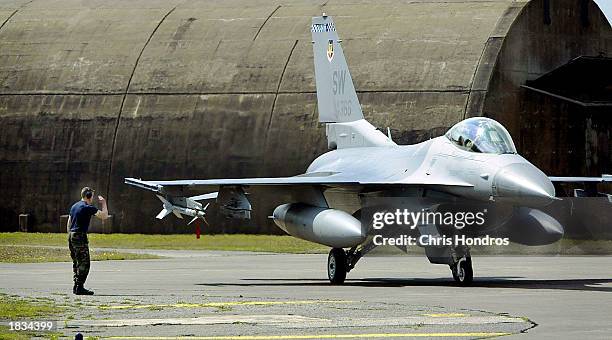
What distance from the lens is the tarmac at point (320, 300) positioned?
16.9m

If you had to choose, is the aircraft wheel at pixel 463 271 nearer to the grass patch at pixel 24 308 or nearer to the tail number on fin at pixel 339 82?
the grass patch at pixel 24 308

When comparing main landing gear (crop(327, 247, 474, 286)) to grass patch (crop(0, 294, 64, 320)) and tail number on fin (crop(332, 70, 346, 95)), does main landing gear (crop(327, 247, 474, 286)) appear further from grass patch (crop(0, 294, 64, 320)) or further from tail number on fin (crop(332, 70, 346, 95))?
grass patch (crop(0, 294, 64, 320))

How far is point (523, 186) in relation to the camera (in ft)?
81.7

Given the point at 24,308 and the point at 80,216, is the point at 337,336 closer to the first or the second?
the point at 24,308

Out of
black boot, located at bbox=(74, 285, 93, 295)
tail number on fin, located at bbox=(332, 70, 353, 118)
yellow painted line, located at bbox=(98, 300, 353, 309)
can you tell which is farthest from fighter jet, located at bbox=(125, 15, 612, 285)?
yellow painted line, located at bbox=(98, 300, 353, 309)

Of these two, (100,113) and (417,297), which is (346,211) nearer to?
(417,297)

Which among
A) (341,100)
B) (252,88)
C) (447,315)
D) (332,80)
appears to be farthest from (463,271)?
(252,88)

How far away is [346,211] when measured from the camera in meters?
A: 30.3

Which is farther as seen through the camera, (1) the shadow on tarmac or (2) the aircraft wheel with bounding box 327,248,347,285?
(2) the aircraft wheel with bounding box 327,248,347,285

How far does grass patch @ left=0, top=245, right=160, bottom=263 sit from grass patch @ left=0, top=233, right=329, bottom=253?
407 cm

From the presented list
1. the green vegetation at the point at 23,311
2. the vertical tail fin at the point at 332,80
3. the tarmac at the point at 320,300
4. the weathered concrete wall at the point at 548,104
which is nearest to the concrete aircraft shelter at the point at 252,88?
the weathered concrete wall at the point at 548,104

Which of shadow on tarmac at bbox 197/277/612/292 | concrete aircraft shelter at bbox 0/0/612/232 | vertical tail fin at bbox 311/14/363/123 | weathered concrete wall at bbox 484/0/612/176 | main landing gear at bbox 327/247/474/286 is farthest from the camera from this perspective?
concrete aircraft shelter at bbox 0/0/612/232

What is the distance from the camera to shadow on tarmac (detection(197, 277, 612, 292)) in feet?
84.0

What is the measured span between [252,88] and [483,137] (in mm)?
24173
